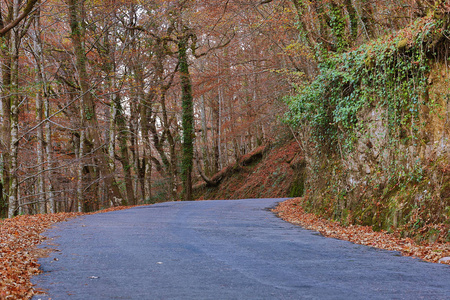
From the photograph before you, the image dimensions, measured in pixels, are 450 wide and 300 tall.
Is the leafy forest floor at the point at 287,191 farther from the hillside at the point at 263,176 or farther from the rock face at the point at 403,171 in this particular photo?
the rock face at the point at 403,171

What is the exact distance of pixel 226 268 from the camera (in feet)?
19.0

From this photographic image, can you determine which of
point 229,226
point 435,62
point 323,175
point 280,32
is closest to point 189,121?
point 280,32

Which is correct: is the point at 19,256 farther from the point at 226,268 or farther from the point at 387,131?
the point at 387,131

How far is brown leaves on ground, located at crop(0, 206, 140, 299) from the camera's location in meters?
4.45

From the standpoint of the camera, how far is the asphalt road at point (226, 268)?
459cm

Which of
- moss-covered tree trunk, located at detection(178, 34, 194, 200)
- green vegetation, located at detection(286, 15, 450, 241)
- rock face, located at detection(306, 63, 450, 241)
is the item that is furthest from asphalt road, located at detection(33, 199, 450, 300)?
moss-covered tree trunk, located at detection(178, 34, 194, 200)

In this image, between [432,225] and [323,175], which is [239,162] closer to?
[323,175]

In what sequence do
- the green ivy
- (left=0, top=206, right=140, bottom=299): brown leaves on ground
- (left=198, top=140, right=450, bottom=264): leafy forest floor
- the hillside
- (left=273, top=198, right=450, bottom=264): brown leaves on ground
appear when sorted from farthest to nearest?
the hillside
the green ivy
(left=198, top=140, right=450, bottom=264): leafy forest floor
(left=273, top=198, right=450, bottom=264): brown leaves on ground
(left=0, top=206, right=140, bottom=299): brown leaves on ground

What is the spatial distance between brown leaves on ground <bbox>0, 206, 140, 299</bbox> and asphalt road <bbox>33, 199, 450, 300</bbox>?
195 mm

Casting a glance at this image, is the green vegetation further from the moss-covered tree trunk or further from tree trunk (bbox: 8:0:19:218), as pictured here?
the moss-covered tree trunk

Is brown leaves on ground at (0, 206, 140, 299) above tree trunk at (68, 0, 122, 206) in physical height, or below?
below

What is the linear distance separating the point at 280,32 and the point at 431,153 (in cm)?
1325

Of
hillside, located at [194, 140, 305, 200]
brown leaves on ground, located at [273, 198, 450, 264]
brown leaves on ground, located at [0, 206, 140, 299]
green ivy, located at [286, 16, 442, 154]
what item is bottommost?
brown leaves on ground, located at [273, 198, 450, 264]

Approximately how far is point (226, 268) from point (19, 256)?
3225 mm
